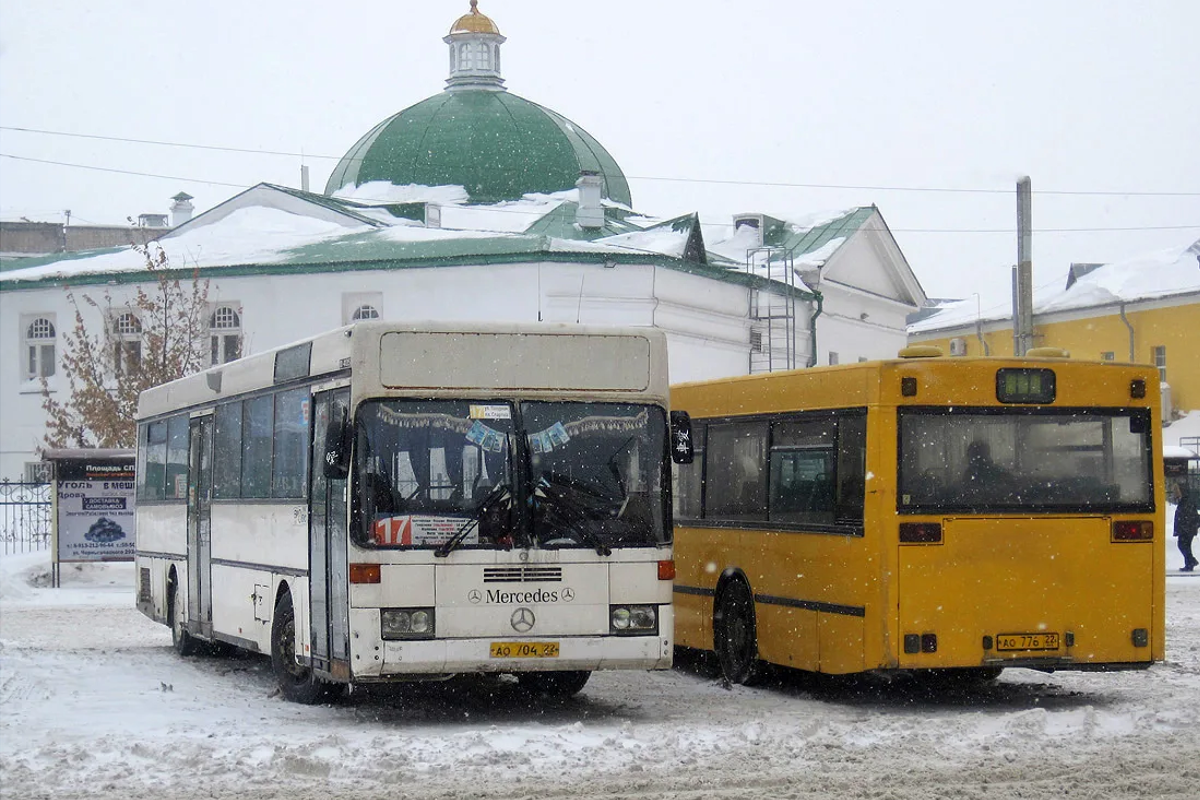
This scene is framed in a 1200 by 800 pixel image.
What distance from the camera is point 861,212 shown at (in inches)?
2450

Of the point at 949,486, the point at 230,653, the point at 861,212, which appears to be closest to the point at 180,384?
the point at 230,653

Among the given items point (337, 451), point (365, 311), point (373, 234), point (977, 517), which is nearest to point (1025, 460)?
point (977, 517)

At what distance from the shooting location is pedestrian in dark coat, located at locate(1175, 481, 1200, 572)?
113 ft

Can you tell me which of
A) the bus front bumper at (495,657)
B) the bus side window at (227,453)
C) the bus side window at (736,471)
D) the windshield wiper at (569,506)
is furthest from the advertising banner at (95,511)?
the windshield wiper at (569,506)

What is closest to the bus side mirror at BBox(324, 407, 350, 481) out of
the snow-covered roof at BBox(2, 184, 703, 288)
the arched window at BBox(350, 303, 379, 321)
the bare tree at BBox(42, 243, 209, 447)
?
the bare tree at BBox(42, 243, 209, 447)

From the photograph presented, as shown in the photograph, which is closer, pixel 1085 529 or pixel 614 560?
pixel 614 560

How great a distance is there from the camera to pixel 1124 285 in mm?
70250

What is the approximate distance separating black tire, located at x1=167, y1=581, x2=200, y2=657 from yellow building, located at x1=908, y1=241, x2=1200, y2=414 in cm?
4925

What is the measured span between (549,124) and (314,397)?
4631 cm

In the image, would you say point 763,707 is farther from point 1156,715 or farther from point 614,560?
point 1156,715

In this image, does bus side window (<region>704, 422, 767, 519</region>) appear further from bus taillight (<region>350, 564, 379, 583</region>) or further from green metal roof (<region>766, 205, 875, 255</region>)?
green metal roof (<region>766, 205, 875, 255</region>)

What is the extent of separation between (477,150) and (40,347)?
14574 mm

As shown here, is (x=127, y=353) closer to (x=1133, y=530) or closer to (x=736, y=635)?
(x=736, y=635)

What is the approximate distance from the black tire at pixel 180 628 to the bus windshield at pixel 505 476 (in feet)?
20.9
